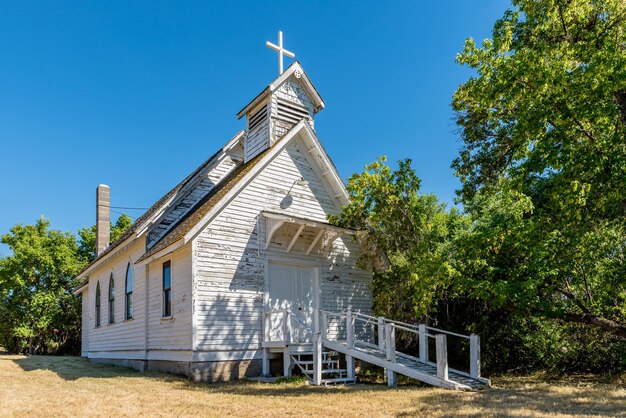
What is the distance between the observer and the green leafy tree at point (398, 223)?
1480cm

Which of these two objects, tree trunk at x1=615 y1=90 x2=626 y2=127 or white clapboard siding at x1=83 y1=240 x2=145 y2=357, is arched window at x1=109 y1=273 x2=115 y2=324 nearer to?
white clapboard siding at x1=83 y1=240 x2=145 y2=357

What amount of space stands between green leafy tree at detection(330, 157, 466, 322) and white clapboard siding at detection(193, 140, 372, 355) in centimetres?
168

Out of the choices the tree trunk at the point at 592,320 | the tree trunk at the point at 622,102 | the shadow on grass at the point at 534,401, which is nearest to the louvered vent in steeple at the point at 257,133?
the tree trunk at the point at 592,320

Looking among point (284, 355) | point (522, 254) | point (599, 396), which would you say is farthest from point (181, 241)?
point (599, 396)

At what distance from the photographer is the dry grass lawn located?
8.72 metres

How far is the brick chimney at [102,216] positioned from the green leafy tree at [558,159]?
19.1 m

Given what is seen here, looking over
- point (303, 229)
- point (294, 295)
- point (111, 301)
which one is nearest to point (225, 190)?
point (303, 229)

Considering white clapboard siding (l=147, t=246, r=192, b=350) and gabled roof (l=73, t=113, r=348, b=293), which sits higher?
gabled roof (l=73, t=113, r=348, b=293)

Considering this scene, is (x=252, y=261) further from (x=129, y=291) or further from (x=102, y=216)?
(x=102, y=216)

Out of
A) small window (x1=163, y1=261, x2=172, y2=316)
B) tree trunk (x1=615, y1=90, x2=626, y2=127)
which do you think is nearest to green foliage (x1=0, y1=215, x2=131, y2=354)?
small window (x1=163, y1=261, x2=172, y2=316)

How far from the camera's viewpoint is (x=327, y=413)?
28.5ft

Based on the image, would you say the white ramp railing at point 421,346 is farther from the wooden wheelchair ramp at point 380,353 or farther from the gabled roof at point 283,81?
the gabled roof at point 283,81

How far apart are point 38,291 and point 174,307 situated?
21613 millimetres

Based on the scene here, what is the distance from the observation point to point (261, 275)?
50.3 feet
